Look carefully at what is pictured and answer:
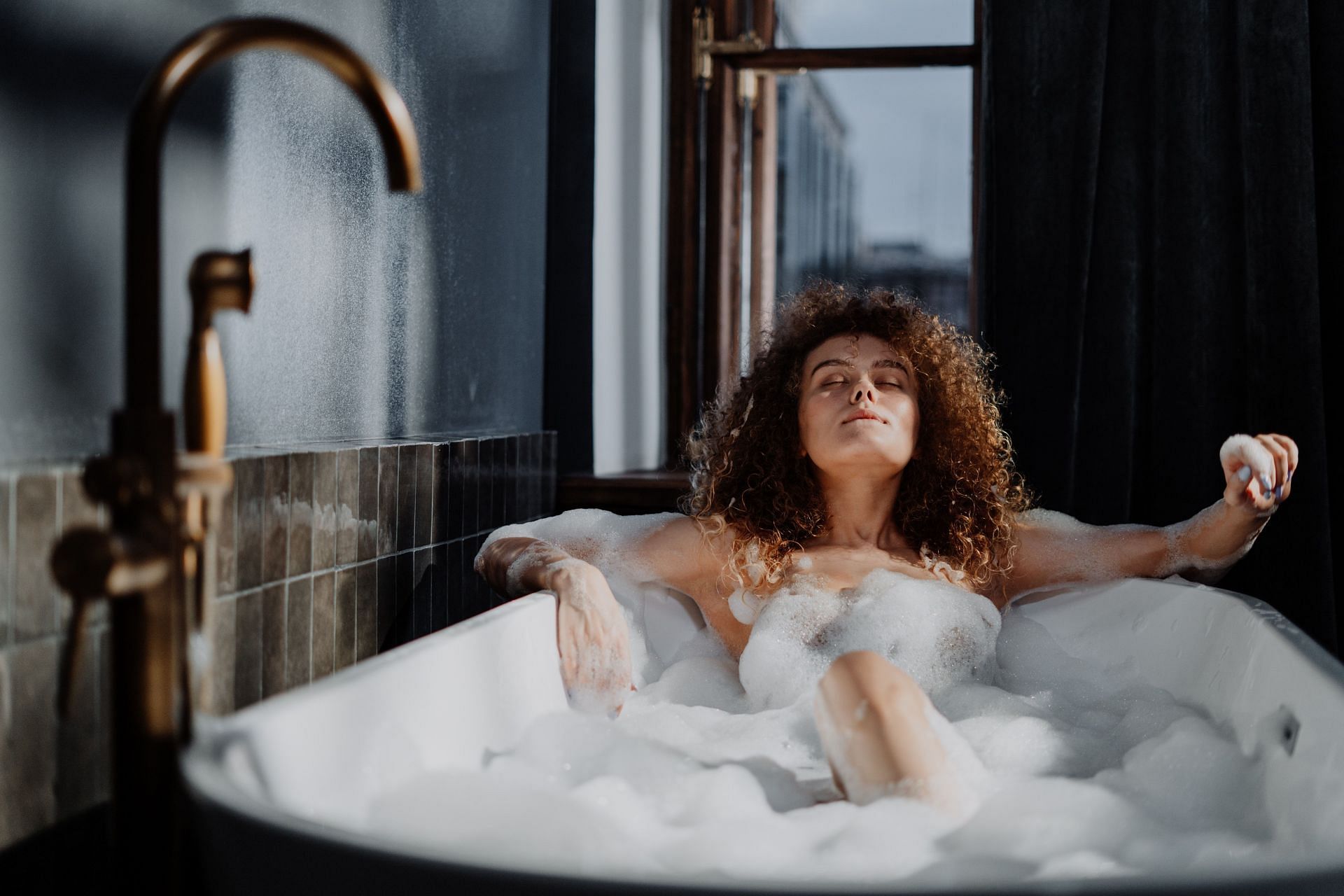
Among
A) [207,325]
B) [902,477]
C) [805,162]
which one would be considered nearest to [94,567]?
[207,325]

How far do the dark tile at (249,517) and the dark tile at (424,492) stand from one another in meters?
0.42

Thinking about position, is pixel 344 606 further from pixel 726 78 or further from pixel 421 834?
pixel 726 78

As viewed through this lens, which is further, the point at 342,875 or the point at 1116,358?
the point at 1116,358

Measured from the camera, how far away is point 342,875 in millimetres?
685

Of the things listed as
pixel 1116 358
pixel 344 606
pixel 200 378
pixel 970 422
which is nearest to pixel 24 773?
pixel 200 378

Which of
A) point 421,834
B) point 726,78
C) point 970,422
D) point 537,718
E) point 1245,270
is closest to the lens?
point 421,834

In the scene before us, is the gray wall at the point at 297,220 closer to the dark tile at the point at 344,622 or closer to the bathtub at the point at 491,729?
the dark tile at the point at 344,622

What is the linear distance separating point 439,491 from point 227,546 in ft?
1.88

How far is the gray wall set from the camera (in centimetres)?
103

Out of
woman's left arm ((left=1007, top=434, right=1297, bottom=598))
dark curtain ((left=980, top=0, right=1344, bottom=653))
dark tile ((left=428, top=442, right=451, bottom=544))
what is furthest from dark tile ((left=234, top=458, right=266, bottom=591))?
dark curtain ((left=980, top=0, right=1344, bottom=653))

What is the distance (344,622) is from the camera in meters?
1.44

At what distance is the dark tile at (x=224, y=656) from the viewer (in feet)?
3.76

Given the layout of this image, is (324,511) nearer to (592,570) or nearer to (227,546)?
(227,546)

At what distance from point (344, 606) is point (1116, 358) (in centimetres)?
152
